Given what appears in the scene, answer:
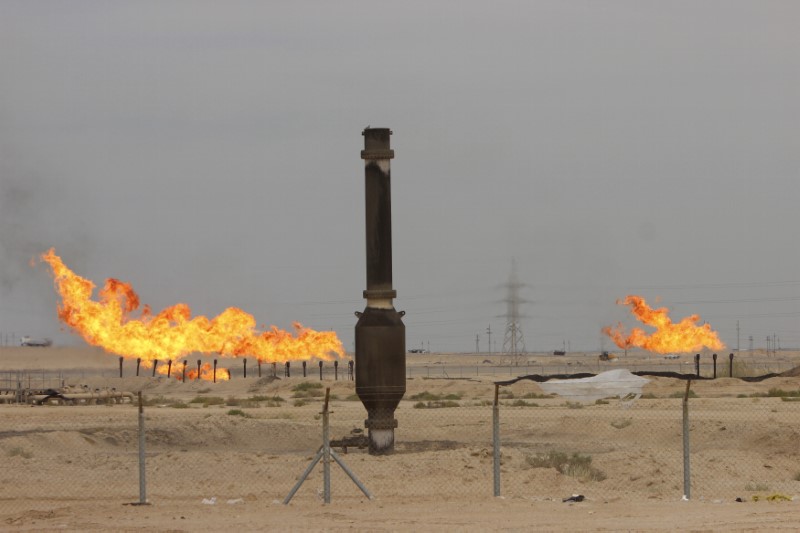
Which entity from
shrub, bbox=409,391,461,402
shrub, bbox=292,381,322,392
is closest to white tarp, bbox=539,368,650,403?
shrub, bbox=409,391,461,402

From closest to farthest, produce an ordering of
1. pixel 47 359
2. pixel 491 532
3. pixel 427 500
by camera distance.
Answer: pixel 491 532
pixel 427 500
pixel 47 359

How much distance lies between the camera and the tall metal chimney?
32.3 metres

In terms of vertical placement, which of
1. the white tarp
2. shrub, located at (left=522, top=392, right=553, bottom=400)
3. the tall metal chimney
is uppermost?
the tall metal chimney

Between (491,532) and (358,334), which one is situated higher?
(358,334)

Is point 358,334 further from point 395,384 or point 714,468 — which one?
point 714,468

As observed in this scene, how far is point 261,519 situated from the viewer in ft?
66.7

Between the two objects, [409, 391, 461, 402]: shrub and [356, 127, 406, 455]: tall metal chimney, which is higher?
[356, 127, 406, 455]: tall metal chimney

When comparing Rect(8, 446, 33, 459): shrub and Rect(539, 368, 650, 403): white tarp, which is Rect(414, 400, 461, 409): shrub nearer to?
Rect(539, 368, 650, 403): white tarp

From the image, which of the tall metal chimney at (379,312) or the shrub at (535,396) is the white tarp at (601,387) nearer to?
the shrub at (535,396)

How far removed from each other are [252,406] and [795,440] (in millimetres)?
29990

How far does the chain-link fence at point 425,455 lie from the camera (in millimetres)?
25875

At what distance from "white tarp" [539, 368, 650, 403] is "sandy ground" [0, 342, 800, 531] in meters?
10.2

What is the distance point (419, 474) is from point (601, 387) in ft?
123

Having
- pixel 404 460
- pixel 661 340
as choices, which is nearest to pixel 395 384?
pixel 404 460
